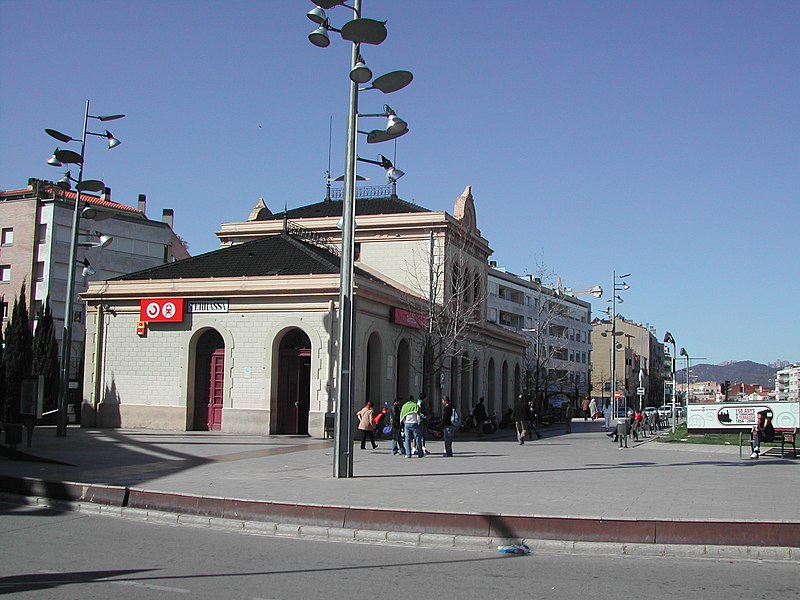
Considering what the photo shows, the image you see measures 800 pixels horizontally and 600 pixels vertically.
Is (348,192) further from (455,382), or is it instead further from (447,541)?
(455,382)

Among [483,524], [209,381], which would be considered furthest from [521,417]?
[483,524]

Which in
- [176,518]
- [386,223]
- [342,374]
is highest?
[386,223]

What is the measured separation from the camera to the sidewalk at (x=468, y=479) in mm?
11234

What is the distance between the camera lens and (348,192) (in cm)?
1659

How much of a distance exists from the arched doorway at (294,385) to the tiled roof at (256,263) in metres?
2.81

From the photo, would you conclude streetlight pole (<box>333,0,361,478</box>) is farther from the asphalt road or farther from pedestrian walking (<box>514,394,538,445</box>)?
pedestrian walking (<box>514,394,538,445</box>)

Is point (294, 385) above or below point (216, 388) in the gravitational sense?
above

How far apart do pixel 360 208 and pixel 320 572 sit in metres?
36.4

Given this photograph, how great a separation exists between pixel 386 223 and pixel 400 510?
30.1 m

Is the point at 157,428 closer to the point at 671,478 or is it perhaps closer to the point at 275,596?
the point at 671,478

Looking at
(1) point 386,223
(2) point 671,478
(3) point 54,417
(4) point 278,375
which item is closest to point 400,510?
(2) point 671,478

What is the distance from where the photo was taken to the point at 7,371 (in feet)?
122

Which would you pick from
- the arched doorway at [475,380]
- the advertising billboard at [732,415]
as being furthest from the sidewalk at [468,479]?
the arched doorway at [475,380]

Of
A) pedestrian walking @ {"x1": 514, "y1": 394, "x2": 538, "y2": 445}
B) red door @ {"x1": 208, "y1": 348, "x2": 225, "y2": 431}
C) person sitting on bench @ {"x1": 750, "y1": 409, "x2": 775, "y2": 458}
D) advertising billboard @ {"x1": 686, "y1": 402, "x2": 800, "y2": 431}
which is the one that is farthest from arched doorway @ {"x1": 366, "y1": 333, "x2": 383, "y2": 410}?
person sitting on bench @ {"x1": 750, "y1": 409, "x2": 775, "y2": 458}
